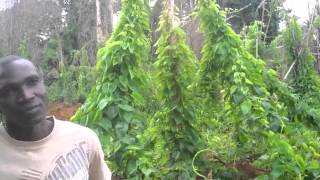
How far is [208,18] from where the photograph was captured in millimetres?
4504

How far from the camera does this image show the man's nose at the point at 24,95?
159 cm

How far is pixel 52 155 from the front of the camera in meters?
1.64

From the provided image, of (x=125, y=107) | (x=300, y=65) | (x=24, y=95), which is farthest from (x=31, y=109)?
(x=300, y=65)

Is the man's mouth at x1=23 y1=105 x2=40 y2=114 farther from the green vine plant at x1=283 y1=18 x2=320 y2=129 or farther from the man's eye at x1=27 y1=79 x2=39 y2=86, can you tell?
the green vine plant at x1=283 y1=18 x2=320 y2=129

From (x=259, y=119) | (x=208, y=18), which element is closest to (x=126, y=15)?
(x=208, y=18)

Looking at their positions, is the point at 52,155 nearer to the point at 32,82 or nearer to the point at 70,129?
the point at 70,129

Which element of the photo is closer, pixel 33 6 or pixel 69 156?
pixel 69 156

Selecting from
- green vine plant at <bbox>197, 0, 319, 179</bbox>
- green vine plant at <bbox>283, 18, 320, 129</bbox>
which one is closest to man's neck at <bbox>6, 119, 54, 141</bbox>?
green vine plant at <bbox>197, 0, 319, 179</bbox>

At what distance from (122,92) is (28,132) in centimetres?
250

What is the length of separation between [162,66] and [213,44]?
55 centimetres

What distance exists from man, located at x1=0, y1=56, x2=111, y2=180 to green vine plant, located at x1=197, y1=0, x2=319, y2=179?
2.56m

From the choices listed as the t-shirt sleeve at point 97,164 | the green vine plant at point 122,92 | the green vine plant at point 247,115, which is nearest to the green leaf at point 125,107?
the green vine plant at point 122,92

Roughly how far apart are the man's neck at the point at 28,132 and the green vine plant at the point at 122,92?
219 centimetres

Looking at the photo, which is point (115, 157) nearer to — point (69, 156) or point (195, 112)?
point (195, 112)
